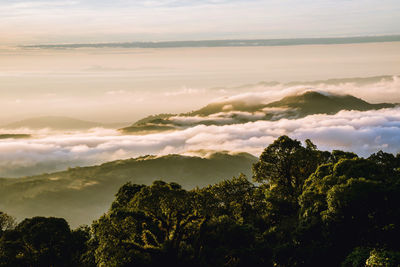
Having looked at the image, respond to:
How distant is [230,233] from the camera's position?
51125mm

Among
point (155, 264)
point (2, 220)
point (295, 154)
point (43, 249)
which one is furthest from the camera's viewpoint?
point (2, 220)

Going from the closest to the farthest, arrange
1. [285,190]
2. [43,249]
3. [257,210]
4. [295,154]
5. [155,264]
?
[155,264] → [43,249] → [257,210] → [285,190] → [295,154]

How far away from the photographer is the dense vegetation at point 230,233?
45938mm

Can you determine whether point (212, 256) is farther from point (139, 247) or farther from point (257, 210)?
point (257, 210)

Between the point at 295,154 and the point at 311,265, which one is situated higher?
the point at 295,154

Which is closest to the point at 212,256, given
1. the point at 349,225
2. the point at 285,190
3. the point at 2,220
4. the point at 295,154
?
the point at 349,225

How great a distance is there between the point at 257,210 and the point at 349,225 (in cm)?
1972

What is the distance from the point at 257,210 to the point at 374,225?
69.7 ft

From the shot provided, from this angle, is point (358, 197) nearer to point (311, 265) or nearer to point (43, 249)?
point (311, 265)

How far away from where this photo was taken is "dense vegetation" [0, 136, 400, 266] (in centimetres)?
4594

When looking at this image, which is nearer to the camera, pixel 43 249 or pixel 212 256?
pixel 212 256

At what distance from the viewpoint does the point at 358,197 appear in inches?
1865

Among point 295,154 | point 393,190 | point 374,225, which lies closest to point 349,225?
point 374,225

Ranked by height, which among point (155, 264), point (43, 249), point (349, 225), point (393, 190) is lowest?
point (43, 249)
